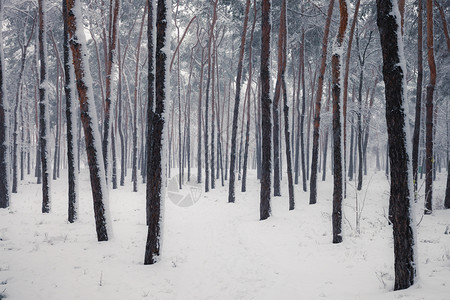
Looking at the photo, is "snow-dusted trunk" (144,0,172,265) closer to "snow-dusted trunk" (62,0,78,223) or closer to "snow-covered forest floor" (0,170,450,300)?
"snow-covered forest floor" (0,170,450,300)

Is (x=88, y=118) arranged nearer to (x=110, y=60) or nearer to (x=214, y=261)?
(x=214, y=261)

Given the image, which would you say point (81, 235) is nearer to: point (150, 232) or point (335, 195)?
point (150, 232)

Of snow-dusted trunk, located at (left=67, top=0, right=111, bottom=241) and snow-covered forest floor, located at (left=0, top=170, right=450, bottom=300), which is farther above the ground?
snow-dusted trunk, located at (left=67, top=0, right=111, bottom=241)

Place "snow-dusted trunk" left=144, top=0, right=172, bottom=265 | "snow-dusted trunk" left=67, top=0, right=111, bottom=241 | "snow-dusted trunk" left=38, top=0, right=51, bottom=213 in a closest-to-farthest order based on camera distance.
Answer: "snow-dusted trunk" left=144, top=0, right=172, bottom=265 < "snow-dusted trunk" left=67, top=0, right=111, bottom=241 < "snow-dusted trunk" left=38, top=0, right=51, bottom=213

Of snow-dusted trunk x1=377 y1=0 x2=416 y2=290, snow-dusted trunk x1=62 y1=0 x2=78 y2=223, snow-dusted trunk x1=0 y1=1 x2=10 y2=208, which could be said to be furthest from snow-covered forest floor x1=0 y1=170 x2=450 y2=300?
snow-dusted trunk x1=0 y1=1 x2=10 y2=208

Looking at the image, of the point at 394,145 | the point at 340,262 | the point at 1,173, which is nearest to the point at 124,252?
the point at 340,262

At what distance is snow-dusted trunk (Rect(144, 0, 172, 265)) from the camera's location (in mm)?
5672

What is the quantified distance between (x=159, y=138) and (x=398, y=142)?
4.07 meters

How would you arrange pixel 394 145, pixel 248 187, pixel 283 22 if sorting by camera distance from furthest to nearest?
pixel 248 187
pixel 283 22
pixel 394 145

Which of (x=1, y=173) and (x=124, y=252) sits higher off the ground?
(x=1, y=173)

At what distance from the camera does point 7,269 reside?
4965 mm

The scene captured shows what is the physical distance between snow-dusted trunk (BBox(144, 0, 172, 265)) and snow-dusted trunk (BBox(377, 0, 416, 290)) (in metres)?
3.73

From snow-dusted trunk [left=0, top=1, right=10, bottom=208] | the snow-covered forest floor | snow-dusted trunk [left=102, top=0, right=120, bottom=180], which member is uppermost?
snow-dusted trunk [left=102, top=0, right=120, bottom=180]

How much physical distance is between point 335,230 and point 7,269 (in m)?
Answer: 6.93
